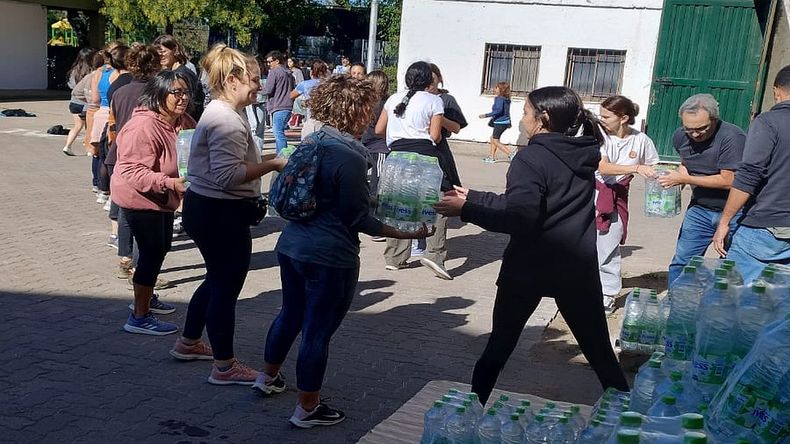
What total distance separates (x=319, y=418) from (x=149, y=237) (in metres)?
1.86

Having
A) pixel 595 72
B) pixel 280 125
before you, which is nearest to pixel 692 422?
pixel 280 125

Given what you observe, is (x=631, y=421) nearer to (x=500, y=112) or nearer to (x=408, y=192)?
(x=408, y=192)

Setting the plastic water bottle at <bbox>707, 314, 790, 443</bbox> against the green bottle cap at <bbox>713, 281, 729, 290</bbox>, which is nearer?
the plastic water bottle at <bbox>707, 314, 790, 443</bbox>

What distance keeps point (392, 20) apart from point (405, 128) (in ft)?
81.8

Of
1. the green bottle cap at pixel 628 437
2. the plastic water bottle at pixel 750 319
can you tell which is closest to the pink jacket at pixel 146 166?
the plastic water bottle at pixel 750 319

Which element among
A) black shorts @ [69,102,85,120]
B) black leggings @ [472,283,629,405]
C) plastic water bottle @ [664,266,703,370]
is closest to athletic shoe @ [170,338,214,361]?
black leggings @ [472,283,629,405]

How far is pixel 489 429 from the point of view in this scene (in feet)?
9.68

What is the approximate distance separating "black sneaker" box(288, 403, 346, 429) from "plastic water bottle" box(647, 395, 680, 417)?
86.3 inches

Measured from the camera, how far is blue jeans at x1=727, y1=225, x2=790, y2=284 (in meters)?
4.86

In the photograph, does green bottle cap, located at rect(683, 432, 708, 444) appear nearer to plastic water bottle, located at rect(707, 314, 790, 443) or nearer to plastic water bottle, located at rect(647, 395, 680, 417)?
plastic water bottle, located at rect(707, 314, 790, 443)

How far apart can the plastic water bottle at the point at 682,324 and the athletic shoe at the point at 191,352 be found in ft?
10.2

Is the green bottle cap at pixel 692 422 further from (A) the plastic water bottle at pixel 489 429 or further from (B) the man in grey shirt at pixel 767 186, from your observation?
(B) the man in grey shirt at pixel 767 186

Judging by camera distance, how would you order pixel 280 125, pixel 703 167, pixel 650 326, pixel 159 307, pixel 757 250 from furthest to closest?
pixel 280 125, pixel 159 307, pixel 703 167, pixel 650 326, pixel 757 250

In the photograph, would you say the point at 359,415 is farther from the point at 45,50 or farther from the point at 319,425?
the point at 45,50
